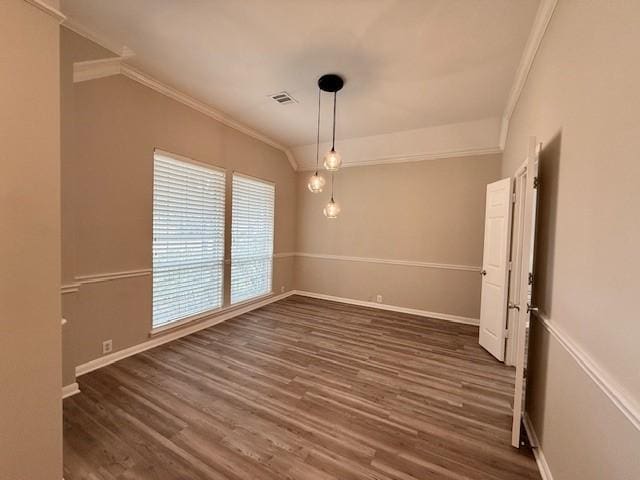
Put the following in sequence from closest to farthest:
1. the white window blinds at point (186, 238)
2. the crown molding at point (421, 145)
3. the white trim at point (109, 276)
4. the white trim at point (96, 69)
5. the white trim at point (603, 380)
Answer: the white trim at point (603, 380) → the white trim at point (96, 69) → the white trim at point (109, 276) → the white window blinds at point (186, 238) → the crown molding at point (421, 145)

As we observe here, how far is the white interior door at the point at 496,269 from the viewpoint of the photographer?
9.85ft

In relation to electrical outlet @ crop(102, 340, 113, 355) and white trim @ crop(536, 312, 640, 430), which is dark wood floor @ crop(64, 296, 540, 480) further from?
white trim @ crop(536, 312, 640, 430)

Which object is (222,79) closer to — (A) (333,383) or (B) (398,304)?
(A) (333,383)

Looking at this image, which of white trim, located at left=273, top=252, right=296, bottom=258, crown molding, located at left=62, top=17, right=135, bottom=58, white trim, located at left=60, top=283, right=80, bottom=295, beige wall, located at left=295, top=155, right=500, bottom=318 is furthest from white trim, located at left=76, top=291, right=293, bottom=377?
crown molding, located at left=62, top=17, right=135, bottom=58

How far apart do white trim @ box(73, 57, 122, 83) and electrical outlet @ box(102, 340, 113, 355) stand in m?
2.60

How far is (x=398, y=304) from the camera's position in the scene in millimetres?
4891

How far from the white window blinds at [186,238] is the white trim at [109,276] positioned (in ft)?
0.52

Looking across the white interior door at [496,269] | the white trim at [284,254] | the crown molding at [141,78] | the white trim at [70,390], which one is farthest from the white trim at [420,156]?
the white trim at [70,390]

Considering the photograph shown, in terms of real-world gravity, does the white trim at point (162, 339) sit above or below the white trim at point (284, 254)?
below

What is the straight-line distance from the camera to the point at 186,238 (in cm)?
353

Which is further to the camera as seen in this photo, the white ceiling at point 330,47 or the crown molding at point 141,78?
the crown molding at point 141,78

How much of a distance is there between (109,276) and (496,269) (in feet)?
14.8

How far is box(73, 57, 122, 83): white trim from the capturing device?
7.79 ft

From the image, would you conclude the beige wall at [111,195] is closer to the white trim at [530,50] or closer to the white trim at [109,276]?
the white trim at [109,276]
